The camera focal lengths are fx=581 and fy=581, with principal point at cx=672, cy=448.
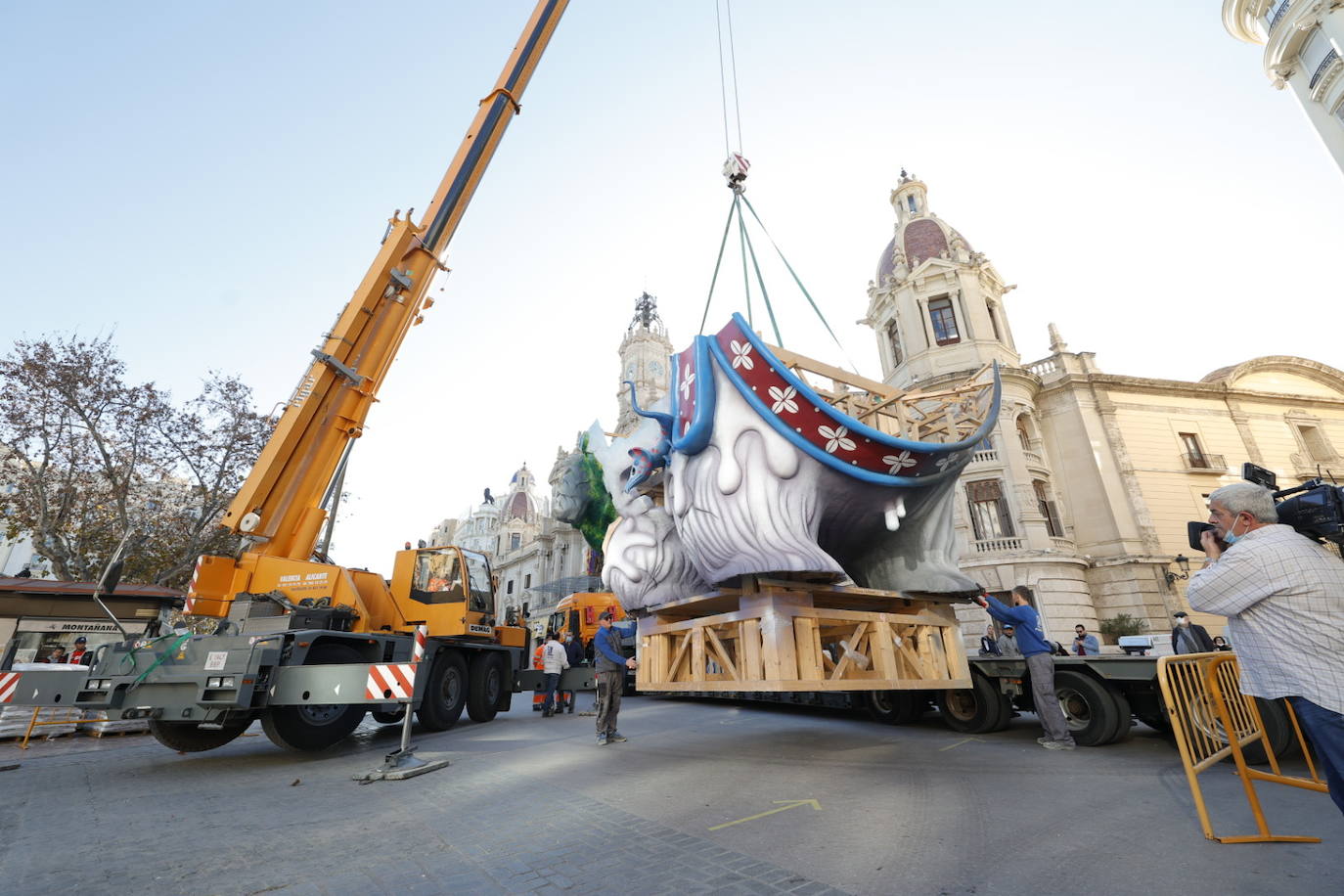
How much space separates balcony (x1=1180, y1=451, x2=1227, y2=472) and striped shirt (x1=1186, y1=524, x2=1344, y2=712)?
2833 centimetres

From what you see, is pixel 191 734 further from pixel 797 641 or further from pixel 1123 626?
pixel 1123 626

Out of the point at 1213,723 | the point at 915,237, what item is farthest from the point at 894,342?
the point at 1213,723

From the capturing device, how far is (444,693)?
9141 mm

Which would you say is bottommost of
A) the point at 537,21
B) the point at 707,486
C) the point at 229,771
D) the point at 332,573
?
the point at 229,771

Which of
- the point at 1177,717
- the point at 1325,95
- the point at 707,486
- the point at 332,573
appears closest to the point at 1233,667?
the point at 1177,717

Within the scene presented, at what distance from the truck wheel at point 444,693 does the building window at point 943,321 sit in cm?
2356

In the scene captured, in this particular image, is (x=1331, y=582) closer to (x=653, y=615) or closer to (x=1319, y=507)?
(x=1319, y=507)

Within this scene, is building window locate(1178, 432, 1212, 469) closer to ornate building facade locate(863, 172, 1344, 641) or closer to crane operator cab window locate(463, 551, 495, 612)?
ornate building facade locate(863, 172, 1344, 641)

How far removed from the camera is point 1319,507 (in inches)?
111

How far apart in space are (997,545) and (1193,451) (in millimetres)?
11653

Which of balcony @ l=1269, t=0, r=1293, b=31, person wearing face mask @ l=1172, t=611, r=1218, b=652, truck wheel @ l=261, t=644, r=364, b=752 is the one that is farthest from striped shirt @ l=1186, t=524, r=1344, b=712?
balcony @ l=1269, t=0, r=1293, b=31

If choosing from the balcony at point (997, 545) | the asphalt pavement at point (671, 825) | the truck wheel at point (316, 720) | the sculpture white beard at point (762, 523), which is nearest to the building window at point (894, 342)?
the balcony at point (997, 545)

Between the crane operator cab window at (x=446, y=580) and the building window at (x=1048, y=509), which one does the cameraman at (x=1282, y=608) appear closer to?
the crane operator cab window at (x=446, y=580)

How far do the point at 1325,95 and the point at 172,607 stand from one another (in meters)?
29.6
